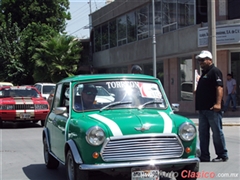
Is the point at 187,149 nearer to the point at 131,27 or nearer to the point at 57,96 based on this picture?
the point at 57,96

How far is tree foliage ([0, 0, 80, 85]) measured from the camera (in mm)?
37875

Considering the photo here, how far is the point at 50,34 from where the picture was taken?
124 feet

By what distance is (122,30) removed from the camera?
30.0 metres

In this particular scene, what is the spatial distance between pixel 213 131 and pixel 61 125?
3015 mm

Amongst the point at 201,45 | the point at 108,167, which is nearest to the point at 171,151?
the point at 108,167

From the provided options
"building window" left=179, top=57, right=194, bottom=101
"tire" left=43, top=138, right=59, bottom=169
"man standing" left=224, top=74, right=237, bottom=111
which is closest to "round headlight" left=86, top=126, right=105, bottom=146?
"tire" left=43, top=138, right=59, bottom=169

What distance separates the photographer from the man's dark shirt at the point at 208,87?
7.90m

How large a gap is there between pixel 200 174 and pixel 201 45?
13.5m

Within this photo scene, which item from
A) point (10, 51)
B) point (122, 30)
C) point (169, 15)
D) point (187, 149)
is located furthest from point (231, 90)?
point (10, 51)

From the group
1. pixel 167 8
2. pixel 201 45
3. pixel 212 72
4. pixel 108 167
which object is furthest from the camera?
pixel 167 8

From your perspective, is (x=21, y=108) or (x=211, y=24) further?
(x=21, y=108)

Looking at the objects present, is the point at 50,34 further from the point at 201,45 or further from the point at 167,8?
the point at 201,45

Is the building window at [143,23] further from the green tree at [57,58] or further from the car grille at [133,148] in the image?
the car grille at [133,148]

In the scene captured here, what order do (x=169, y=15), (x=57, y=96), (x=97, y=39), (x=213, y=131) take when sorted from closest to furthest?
(x=57, y=96) → (x=213, y=131) → (x=169, y=15) → (x=97, y=39)
